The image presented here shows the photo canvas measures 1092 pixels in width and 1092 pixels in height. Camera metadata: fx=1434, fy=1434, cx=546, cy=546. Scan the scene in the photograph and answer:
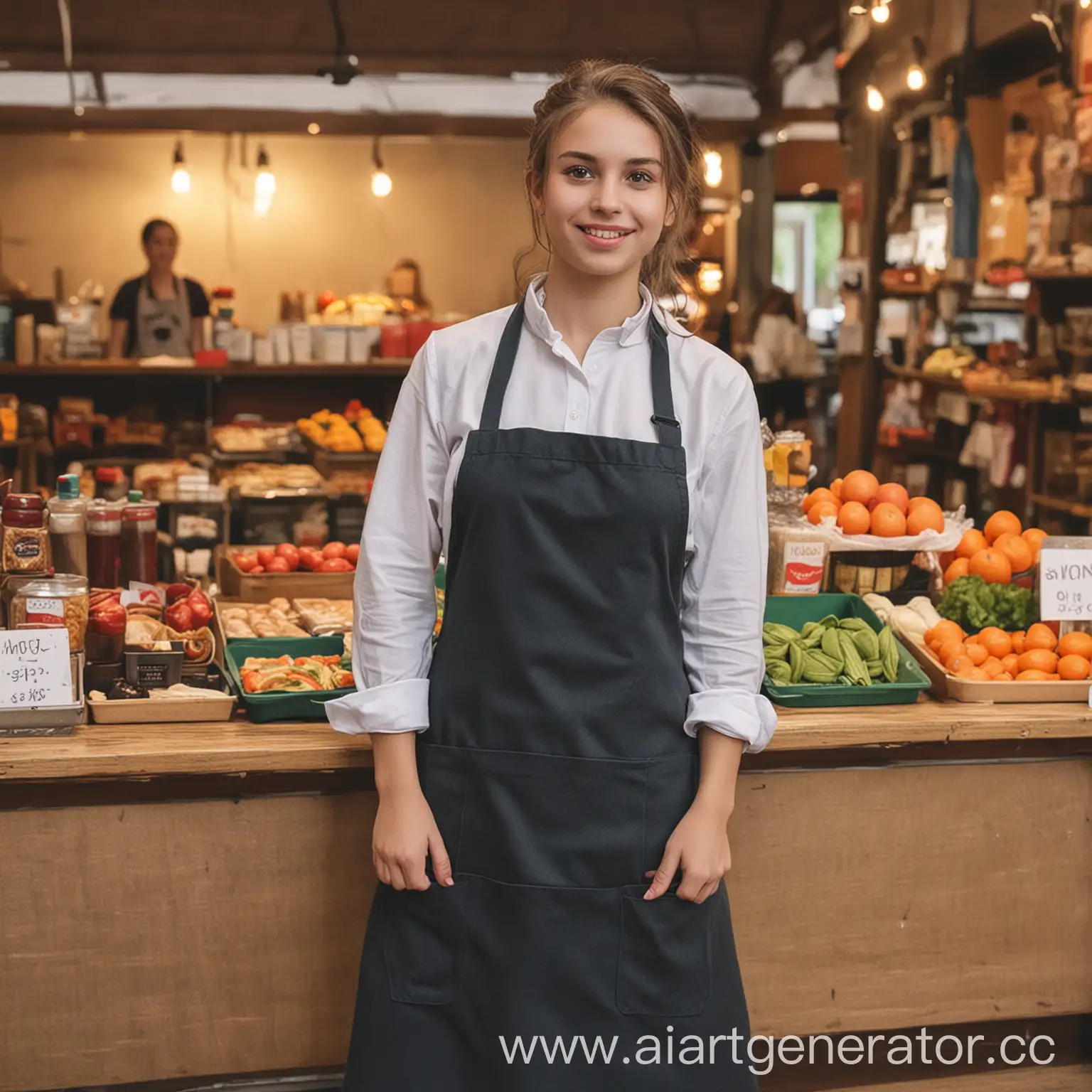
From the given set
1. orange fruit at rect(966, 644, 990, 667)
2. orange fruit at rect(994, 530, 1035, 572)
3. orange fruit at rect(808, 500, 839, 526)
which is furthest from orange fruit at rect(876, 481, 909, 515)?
orange fruit at rect(966, 644, 990, 667)

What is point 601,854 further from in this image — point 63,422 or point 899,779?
point 63,422

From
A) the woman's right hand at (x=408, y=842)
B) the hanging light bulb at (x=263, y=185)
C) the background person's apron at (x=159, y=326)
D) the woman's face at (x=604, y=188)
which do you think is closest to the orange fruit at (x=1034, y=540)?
the woman's face at (x=604, y=188)

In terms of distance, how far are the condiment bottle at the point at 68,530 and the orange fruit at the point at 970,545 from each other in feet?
6.30

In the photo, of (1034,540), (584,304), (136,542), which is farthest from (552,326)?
(1034,540)

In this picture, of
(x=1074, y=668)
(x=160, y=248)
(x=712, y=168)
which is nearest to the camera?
(x=1074, y=668)

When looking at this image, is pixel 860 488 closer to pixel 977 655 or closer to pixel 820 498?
pixel 820 498

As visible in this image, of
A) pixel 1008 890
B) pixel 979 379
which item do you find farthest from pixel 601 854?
pixel 979 379

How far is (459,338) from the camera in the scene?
2.15 metres

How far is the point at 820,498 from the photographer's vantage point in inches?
128

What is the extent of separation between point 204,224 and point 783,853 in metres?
9.40

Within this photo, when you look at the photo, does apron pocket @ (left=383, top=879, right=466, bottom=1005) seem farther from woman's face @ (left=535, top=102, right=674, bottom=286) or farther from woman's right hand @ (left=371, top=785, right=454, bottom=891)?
woman's face @ (left=535, top=102, right=674, bottom=286)

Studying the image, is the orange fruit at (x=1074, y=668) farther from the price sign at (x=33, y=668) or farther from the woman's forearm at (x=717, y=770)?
the price sign at (x=33, y=668)

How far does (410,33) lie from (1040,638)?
7096 millimetres

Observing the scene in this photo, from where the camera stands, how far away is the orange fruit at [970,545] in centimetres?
323
